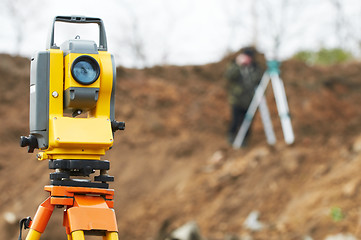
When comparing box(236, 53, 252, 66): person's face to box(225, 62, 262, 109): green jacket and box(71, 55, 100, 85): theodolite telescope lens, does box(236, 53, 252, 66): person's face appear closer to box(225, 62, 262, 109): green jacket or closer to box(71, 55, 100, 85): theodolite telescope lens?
box(225, 62, 262, 109): green jacket

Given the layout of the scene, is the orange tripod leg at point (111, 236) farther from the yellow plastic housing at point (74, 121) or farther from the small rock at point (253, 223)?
the small rock at point (253, 223)

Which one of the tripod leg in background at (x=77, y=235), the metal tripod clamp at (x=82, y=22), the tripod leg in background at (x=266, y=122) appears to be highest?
the tripod leg in background at (x=266, y=122)

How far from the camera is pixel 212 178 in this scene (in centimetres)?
1197

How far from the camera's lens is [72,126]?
150 inches

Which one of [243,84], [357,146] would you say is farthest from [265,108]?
[357,146]

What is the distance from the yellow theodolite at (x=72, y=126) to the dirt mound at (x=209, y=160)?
583 cm

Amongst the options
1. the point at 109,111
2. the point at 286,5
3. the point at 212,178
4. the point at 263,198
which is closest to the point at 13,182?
the point at 212,178

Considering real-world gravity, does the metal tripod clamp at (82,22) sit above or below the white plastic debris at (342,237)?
below

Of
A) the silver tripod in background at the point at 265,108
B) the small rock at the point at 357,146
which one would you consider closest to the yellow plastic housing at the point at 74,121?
the small rock at the point at 357,146

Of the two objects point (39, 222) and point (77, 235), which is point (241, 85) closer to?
point (39, 222)

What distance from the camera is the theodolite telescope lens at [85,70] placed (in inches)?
151

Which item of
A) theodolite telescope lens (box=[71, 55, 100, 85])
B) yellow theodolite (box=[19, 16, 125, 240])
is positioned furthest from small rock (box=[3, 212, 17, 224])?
theodolite telescope lens (box=[71, 55, 100, 85])

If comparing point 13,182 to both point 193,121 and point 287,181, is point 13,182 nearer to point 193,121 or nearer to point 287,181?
point 193,121

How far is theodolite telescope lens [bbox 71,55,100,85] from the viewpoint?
384 centimetres
